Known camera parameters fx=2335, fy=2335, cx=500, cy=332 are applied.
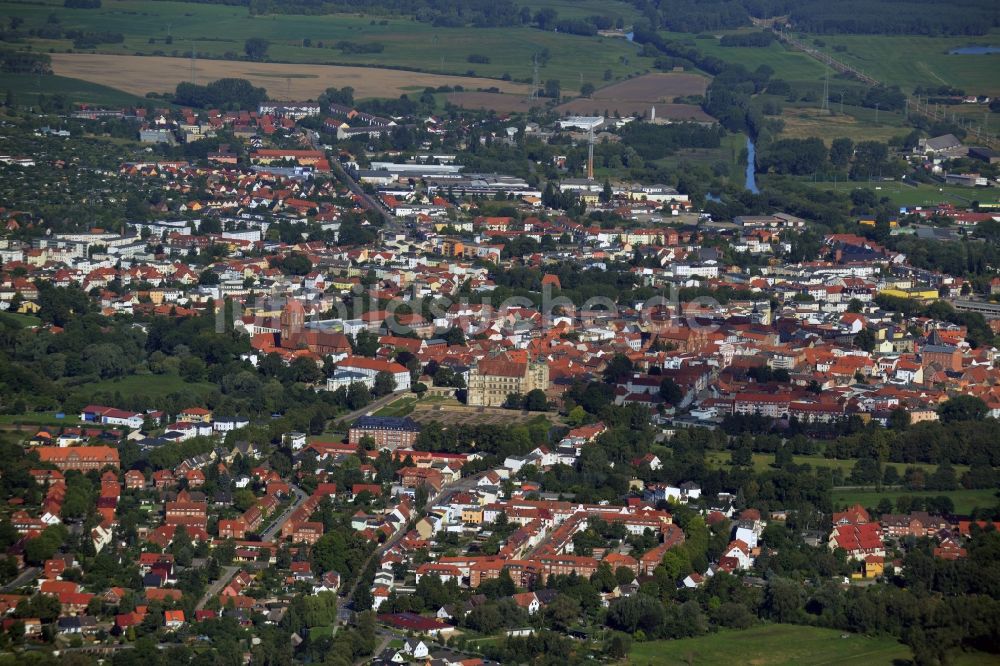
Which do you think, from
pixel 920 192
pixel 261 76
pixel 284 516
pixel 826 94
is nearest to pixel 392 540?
pixel 284 516

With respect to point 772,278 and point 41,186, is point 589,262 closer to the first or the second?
point 772,278

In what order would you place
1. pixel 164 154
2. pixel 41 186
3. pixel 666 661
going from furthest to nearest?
pixel 164 154
pixel 41 186
pixel 666 661

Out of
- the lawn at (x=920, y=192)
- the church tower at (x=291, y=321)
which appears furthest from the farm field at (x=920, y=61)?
the church tower at (x=291, y=321)

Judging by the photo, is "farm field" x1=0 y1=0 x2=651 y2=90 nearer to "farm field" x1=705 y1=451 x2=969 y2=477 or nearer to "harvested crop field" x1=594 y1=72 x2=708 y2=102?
"harvested crop field" x1=594 y1=72 x2=708 y2=102

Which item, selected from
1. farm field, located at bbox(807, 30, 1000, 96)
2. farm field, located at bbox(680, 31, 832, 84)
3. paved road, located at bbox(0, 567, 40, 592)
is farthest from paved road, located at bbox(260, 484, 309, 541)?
farm field, located at bbox(680, 31, 832, 84)

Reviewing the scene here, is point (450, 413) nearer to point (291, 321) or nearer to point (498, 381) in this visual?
point (498, 381)

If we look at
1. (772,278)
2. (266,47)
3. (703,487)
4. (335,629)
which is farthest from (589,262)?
(266,47)

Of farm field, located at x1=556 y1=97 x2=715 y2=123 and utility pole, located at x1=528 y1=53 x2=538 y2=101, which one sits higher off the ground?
utility pole, located at x1=528 y1=53 x2=538 y2=101

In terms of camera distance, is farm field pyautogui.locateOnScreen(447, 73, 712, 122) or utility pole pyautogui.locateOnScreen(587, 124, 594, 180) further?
farm field pyautogui.locateOnScreen(447, 73, 712, 122)
